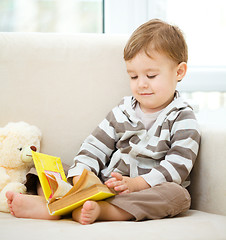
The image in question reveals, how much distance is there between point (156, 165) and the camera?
3.90 ft

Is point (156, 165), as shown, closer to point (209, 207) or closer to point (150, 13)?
point (209, 207)

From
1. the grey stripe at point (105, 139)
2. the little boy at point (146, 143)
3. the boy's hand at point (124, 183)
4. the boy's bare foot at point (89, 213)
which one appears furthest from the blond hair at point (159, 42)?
the boy's bare foot at point (89, 213)

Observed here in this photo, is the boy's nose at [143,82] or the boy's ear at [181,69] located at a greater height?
the boy's ear at [181,69]

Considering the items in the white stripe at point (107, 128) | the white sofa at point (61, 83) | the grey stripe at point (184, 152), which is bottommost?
the grey stripe at point (184, 152)

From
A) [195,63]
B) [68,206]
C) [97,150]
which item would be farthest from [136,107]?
A: [195,63]

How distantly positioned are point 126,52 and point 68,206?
52 centimetres

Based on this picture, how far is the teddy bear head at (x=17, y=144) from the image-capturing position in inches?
50.0

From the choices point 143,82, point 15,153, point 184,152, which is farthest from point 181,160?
point 15,153

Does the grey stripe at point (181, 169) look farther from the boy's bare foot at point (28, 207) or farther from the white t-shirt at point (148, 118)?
the boy's bare foot at point (28, 207)

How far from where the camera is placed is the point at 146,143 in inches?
47.8

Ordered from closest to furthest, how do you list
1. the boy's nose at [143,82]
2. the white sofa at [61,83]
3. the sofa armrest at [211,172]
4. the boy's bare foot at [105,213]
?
the boy's bare foot at [105,213], the sofa armrest at [211,172], the boy's nose at [143,82], the white sofa at [61,83]

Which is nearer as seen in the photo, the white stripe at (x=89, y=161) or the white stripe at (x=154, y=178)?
the white stripe at (x=154, y=178)

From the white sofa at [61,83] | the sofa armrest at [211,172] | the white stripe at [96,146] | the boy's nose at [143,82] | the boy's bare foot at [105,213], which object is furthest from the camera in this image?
the white sofa at [61,83]

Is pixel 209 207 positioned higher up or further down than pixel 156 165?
further down
